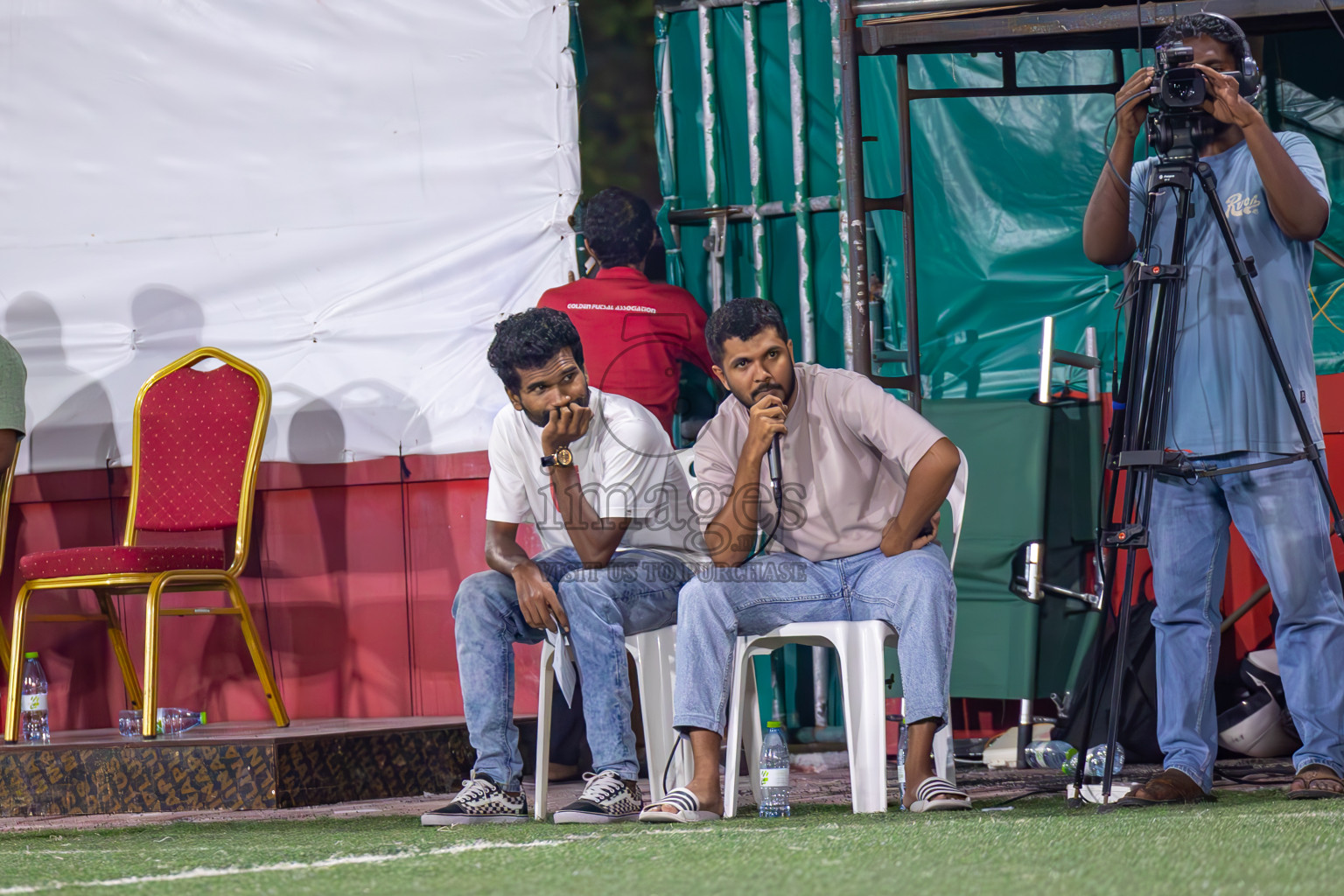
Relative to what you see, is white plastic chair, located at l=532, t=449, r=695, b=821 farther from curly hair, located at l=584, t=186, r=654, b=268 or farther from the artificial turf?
curly hair, located at l=584, t=186, r=654, b=268

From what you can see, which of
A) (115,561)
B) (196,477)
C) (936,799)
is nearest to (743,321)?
(936,799)

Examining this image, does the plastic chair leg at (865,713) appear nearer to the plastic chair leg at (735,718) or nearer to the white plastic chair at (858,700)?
the white plastic chair at (858,700)

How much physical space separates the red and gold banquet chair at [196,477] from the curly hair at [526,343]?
56.0 inches

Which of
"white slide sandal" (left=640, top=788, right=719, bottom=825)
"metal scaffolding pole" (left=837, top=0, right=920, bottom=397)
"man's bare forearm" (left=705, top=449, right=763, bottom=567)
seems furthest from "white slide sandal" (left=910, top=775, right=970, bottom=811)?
"metal scaffolding pole" (left=837, top=0, right=920, bottom=397)

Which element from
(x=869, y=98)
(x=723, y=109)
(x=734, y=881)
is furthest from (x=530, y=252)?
(x=734, y=881)

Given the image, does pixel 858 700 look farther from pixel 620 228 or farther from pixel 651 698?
pixel 620 228

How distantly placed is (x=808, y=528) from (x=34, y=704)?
2776 mm

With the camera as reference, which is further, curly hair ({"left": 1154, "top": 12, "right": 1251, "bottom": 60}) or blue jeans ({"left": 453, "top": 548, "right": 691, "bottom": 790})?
blue jeans ({"left": 453, "top": 548, "right": 691, "bottom": 790})

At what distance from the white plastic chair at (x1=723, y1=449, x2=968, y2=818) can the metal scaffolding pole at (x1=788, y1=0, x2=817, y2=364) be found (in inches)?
64.0

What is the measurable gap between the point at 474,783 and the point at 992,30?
2.30 m

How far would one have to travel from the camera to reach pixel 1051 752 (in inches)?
144

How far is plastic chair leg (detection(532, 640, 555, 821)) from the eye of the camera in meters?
2.96

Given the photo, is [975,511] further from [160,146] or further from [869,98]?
[160,146]

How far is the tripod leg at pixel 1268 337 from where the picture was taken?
8.30ft
